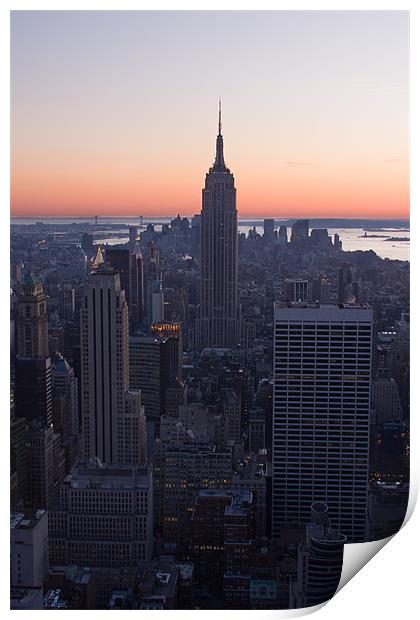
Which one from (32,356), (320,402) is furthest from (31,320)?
(320,402)

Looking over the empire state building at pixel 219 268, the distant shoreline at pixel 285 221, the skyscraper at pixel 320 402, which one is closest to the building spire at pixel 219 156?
A: the empire state building at pixel 219 268

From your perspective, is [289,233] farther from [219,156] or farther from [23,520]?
[23,520]

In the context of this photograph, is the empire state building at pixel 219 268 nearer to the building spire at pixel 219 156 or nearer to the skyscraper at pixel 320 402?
the building spire at pixel 219 156
